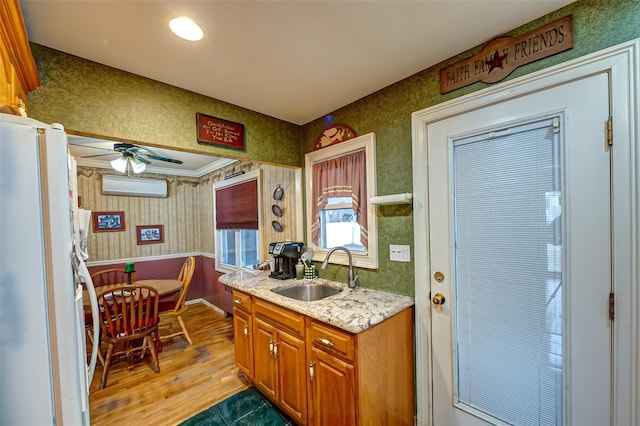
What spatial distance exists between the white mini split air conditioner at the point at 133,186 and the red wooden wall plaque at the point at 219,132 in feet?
9.77

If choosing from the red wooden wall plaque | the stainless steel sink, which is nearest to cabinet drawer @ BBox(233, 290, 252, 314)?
the stainless steel sink

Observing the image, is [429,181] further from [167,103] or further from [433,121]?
[167,103]

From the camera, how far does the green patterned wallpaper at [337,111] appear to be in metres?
1.15

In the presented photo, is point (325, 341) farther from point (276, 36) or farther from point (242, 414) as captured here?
point (276, 36)

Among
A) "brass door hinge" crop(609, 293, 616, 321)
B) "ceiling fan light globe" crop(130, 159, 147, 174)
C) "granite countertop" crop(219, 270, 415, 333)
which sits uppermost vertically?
"ceiling fan light globe" crop(130, 159, 147, 174)

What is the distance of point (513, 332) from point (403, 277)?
65 cm

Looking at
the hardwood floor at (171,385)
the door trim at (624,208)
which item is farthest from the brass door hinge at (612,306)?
the hardwood floor at (171,385)

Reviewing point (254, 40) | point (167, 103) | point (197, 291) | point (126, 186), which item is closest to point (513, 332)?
point (254, 40)

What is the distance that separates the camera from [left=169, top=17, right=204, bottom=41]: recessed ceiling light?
3.96 feet

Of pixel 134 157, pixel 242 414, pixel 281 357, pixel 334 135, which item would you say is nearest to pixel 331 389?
pixel 281 357

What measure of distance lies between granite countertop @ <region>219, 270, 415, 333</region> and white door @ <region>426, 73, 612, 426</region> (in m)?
0.31

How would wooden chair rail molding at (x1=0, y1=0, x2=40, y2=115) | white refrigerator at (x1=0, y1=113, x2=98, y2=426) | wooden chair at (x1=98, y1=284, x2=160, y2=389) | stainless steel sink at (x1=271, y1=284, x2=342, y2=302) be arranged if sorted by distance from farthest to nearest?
wooden chair at (x1=98, y1=284, x2=160, y2=389) < stainless steel sink at (x1=271, y1=284, x2=342, y2=302) < wooden chair rail molding at (x1=0, y1=0, x2=40, y2=115) < white refrigerator at (x1=0, y1=113, x2=98, y2=426)

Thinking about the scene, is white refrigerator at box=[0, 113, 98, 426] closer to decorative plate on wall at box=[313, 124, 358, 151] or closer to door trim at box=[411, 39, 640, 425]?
decorative plate on wall at box=[313, 124, 358, 151]

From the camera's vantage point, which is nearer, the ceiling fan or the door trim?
the door trim
